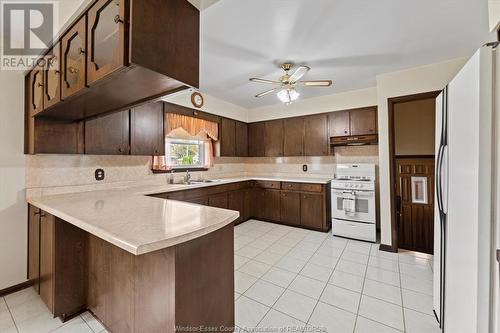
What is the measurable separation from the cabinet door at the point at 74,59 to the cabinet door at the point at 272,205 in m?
3.43

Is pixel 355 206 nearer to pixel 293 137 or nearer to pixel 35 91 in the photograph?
pixel 293 137

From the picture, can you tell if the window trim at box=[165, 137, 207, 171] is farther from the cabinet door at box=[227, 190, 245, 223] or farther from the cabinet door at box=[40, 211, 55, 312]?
the cabinet door at box=[40, 211, 55, 312]

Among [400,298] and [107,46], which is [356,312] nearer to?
[400,298]

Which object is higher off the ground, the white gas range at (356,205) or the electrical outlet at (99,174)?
the electrical outlet at (99,174)

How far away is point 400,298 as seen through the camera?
1904 mm

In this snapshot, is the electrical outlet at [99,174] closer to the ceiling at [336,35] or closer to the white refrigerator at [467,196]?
the ceiling at [336,35]

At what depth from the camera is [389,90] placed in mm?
2895

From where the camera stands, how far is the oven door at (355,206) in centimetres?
322

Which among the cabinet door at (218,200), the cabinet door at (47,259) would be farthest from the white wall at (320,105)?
the cabinet door at (47,259)

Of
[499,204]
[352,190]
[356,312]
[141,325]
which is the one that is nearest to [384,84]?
[352,190]

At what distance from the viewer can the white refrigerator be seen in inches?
36.9

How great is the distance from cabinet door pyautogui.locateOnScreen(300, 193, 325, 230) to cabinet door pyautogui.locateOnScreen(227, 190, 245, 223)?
114 centimetres

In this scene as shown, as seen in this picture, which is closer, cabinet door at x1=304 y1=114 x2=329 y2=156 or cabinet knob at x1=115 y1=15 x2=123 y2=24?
cabinet knob at x1=115 y1=15 x2=123 y2=24

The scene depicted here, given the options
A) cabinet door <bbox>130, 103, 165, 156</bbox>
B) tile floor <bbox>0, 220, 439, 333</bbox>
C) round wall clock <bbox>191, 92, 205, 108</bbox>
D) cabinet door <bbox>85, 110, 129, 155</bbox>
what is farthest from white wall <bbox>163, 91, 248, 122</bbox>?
tile floor <bbox>0, 220, 439, 333</bbox>
